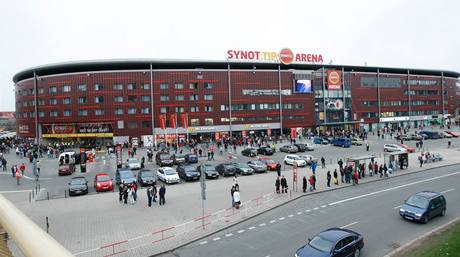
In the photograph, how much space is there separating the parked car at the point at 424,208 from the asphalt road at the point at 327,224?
1.20 ft

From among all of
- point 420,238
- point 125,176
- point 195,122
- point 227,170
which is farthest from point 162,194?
point 195,122

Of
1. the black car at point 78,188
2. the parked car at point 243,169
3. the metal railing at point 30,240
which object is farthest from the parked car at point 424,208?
the black car at point 78,188

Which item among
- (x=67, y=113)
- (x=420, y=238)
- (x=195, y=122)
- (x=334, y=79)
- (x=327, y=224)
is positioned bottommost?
(x=327, y=224)

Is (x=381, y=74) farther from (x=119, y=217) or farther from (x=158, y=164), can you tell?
(x=119, y=217)

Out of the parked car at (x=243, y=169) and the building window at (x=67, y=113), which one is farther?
the building window at (x=67, y=113)

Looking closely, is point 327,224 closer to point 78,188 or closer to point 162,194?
point 162,194

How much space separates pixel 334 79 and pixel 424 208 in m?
69.4

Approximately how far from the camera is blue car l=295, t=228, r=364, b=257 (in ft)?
44.0

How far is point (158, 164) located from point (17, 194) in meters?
16.3

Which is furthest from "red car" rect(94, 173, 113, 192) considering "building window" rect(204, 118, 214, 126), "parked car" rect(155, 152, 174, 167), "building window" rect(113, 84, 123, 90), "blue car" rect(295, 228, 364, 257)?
"building window" rect(204, 118, 214, 126)

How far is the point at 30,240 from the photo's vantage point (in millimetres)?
2375

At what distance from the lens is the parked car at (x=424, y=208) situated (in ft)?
60.1

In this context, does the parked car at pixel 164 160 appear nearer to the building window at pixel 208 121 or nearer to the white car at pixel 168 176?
the white car at pixel 168 176

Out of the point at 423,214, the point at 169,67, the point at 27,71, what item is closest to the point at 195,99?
the point at 169,67
